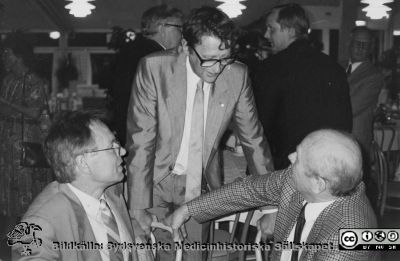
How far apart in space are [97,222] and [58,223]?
0.59ft

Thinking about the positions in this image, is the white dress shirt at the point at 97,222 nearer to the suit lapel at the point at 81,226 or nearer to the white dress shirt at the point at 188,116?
the suit lapel at the point at 81,226

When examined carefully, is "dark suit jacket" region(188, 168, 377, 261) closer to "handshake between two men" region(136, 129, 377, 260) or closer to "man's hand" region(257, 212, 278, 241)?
"handshake between two men" region(136, 129, 377, 260)

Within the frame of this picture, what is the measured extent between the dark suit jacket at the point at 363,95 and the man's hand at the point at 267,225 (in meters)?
2.07

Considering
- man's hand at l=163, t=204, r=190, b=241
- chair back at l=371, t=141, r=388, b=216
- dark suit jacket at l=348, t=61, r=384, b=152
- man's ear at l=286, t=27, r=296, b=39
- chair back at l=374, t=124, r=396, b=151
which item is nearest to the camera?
man's hand at l=163, t=204, r=190, b=241

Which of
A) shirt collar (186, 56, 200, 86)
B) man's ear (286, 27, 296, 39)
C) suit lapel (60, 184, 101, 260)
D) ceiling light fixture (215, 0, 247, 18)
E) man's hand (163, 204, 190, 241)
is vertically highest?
ceiling light fixture (215, 0, 247, 18)

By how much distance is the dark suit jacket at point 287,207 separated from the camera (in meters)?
1.45

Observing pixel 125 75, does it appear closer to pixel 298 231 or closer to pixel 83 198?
pixel 83 198

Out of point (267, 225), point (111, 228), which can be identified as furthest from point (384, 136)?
point (111, 228)

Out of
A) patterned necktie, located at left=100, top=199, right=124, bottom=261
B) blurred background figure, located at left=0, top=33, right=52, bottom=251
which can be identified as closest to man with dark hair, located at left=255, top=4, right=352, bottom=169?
patterned necktie, located at left=100, top=199, right=124, bottom=261

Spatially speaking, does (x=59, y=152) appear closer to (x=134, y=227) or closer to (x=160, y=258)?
(x=134, y=227)

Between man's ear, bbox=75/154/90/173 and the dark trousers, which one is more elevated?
man's ear, bbox=75/154/90/173

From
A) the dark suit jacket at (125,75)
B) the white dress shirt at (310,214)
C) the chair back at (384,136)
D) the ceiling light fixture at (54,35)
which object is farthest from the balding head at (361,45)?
the ceiling light fixture at (54,35)

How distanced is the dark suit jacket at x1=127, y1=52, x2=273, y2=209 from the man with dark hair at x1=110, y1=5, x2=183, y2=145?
3.63 ft

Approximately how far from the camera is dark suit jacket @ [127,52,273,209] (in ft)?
6.44
